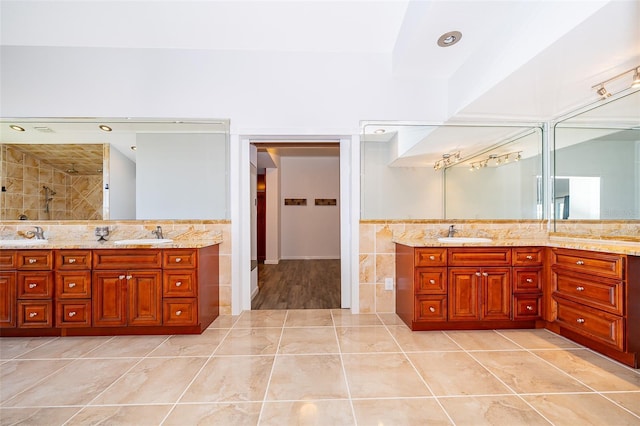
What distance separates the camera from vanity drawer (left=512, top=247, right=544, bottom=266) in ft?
8.52

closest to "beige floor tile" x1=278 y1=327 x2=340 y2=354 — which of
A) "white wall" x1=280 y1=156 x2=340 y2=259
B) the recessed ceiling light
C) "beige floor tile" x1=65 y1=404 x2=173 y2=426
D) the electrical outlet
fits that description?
the electrical outlet

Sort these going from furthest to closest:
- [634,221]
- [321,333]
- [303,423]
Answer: [321,333] → [634,221] → [303,423]

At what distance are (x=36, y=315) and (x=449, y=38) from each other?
403 centimetres

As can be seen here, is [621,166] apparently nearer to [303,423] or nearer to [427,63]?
[427,63]

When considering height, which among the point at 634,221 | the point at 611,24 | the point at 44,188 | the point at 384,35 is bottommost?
the point at 634,221

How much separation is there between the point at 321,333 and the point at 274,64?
2.63 meters

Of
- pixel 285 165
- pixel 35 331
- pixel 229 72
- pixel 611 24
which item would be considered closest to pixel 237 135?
pixel 229 72

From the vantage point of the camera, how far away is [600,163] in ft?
8.69

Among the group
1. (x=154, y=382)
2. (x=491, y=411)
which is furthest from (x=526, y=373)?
(x=154, y=382)

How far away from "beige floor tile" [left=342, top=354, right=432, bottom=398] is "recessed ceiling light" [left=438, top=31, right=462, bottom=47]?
2.44 m

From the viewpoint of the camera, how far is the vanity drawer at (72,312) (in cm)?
245

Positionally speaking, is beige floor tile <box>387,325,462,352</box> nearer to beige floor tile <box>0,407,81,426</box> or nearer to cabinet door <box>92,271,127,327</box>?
beige floor tile <box>0,407,81,426</box>

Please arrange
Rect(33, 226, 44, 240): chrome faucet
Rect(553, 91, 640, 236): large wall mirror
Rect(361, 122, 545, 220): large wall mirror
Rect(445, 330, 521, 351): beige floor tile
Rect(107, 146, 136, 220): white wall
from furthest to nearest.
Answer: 1. Rect(361, 122, 545, 220): large wall mirror
2. Rect(107, 146, 136, 220): white wall
3. Rect(33, 226, 44, 240): chrome faucet
4. Rect(553, 91, 640, 236): large wall mirror
5. Rect(445, 330, 521, 351): beige floor tile

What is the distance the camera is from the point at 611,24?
5.06ft
